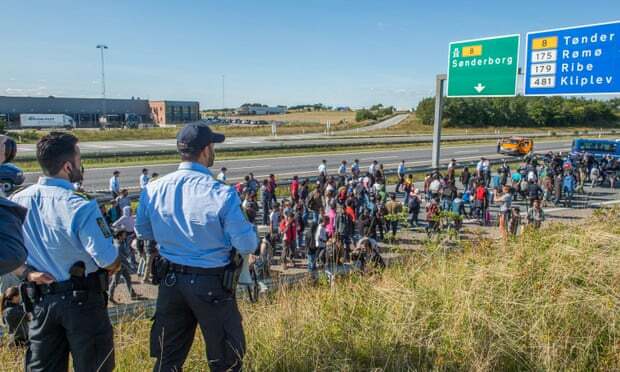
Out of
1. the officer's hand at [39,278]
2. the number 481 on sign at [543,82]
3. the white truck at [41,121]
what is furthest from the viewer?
the white truck at [41,121]

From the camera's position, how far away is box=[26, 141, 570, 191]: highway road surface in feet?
75.4

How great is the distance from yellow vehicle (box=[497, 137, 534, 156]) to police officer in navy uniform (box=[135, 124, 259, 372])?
3461 centimetres

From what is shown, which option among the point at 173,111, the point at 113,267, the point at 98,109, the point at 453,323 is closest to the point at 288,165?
the point at 453,323

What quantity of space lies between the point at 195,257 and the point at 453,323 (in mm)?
1936

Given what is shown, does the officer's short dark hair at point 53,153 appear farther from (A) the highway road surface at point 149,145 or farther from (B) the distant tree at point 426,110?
(B) the distant tree at point 426,110

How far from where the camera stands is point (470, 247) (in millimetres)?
5691

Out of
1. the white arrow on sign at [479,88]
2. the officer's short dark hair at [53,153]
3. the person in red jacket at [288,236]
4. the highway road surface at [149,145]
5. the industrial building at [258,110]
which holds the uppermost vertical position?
the industrial building at [258,110]

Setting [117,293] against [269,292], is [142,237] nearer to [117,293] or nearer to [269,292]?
[269,292]

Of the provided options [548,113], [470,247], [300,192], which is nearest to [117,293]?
[470,247]

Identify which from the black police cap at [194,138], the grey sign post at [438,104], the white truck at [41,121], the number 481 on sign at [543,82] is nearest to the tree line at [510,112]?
the grey sign post at [438,104]

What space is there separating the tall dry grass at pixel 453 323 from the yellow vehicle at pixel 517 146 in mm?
32058

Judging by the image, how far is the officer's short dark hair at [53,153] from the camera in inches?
113

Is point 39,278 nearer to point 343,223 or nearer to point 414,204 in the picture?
point 343,223

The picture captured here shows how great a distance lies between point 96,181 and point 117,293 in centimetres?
1447
